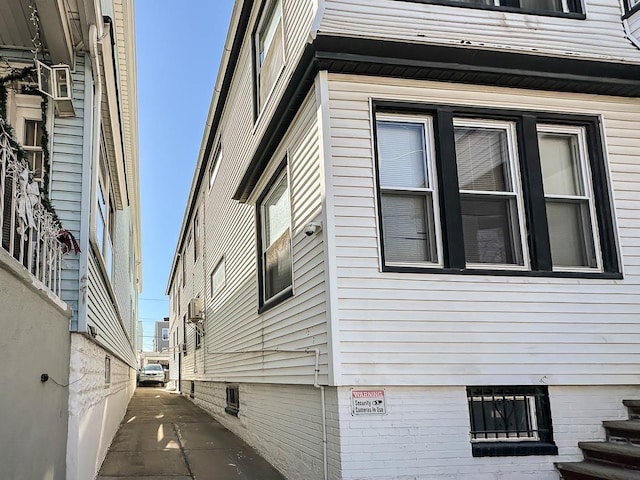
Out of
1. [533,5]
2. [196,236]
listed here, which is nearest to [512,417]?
[533,5]

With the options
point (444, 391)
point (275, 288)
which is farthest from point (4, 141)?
point (275, 288)

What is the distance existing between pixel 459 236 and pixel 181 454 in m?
5.64

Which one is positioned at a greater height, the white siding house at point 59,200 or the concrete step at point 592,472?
the white siding house at point 59,200

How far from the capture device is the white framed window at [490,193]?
5691mm

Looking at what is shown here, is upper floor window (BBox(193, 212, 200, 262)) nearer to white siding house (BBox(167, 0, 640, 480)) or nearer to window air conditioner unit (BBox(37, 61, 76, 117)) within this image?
white siding house (BBox(167, 0, 640, 480))

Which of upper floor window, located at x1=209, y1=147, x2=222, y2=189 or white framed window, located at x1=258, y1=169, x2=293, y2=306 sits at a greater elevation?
upper floor window, located at x1=209, y1=147, x2=222, y2=189

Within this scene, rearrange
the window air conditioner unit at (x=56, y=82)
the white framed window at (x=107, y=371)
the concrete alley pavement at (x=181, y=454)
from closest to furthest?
the window air conditioner unit at (x=56, y=82), the concrete alley pavement at (x=181, y=454), the white framed window at (x=107, y=371)

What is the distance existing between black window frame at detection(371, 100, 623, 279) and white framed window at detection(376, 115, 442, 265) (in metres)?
0.08

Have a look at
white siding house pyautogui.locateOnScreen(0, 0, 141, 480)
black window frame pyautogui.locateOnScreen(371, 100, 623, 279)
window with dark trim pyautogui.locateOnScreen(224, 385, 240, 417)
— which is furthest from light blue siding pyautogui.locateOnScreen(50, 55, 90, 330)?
window with dark trim pyautogui.locateOnScreen(224, 385, 240, 417)

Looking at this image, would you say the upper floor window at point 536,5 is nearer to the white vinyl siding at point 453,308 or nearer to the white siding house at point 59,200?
the white vinyl siding at point 453,308

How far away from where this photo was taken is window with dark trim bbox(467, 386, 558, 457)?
5.22m

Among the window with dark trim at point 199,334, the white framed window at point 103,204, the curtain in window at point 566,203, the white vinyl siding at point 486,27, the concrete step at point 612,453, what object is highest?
the white vinyl siding at point 486,27

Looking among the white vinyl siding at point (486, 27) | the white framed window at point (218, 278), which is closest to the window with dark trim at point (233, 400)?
the white framed window at point (218, 278)

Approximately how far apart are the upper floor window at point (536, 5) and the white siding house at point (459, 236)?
0.08 feet
